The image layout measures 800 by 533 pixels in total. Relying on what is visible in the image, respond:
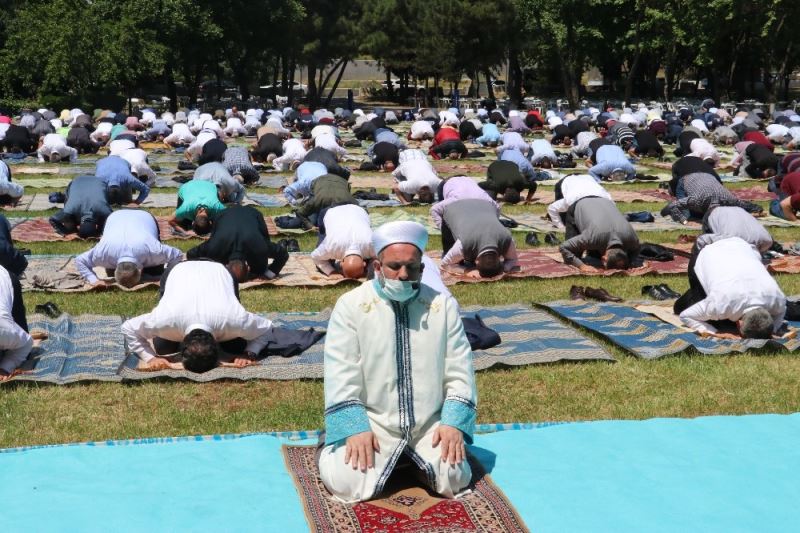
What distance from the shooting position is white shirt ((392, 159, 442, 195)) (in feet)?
46.8

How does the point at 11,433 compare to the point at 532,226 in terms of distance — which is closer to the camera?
the point at 11,433

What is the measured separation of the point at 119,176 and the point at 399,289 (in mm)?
10014

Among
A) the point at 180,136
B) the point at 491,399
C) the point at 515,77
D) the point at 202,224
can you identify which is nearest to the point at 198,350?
the point at 491,399

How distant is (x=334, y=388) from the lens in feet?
14.3

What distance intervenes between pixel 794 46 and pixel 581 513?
128 feet

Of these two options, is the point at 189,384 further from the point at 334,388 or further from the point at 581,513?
the point at 581,513

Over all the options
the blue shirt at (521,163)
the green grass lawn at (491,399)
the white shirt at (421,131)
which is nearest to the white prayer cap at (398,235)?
the green grass lawn at (491,399)

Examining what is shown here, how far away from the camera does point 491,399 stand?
243 inches

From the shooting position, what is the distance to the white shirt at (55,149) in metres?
19.3

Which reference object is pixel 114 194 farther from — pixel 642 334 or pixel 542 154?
pixel 642 334

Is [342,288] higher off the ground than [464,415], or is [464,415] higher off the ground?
[464,415]

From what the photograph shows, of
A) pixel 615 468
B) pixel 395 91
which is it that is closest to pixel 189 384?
pixel 615 468

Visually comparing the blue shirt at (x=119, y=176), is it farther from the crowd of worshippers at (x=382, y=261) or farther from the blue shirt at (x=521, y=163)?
the blue shirt at (x=521, y=163)

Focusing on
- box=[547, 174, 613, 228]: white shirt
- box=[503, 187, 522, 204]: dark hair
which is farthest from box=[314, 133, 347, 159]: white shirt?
box=[547, 174, 613, 228]: white shirt
